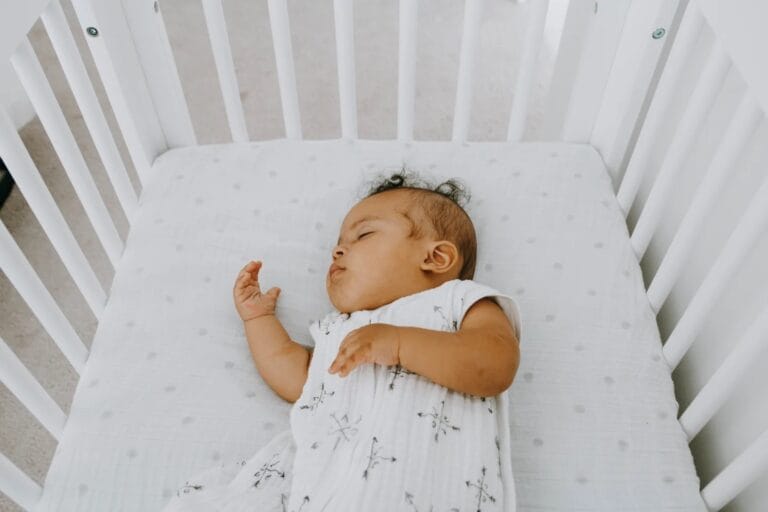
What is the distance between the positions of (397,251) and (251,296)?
207 mm

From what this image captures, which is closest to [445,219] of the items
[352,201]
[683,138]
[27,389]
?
[352,201]

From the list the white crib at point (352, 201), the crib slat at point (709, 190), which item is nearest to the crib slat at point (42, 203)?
the white crib at point (352, 201)

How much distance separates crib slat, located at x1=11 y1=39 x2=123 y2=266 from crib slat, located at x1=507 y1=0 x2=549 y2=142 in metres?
0.65

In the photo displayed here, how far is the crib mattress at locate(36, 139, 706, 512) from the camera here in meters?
0.76

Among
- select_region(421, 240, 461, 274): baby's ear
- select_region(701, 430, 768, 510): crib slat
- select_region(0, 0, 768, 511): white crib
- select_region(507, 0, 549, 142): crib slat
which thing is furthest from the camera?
select_region(507, 0, 549, 142): crib slat

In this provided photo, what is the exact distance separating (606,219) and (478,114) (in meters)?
0.96

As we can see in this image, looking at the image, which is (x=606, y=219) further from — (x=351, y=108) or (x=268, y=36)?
(x=268, y=36)

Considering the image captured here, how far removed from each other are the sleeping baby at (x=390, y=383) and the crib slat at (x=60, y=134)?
24 centimetres

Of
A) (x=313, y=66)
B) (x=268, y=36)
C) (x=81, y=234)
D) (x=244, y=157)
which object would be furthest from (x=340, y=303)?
(x=268, y=36)

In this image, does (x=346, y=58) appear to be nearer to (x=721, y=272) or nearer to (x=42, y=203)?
(x=42, y=203)

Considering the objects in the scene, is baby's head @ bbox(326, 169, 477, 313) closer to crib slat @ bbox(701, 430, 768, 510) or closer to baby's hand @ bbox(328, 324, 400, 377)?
baby's hand @ bbox(328, 324, 400, 377)

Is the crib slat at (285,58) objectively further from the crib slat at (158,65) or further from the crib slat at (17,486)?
the crib slat at (17,486)

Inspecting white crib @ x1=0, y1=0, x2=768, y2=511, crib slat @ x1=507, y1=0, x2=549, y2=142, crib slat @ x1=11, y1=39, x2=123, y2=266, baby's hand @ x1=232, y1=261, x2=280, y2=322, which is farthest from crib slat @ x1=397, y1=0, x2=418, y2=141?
crib slat @ x1=11, y1=39, x2=123, y2=266

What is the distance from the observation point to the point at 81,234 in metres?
1.57
